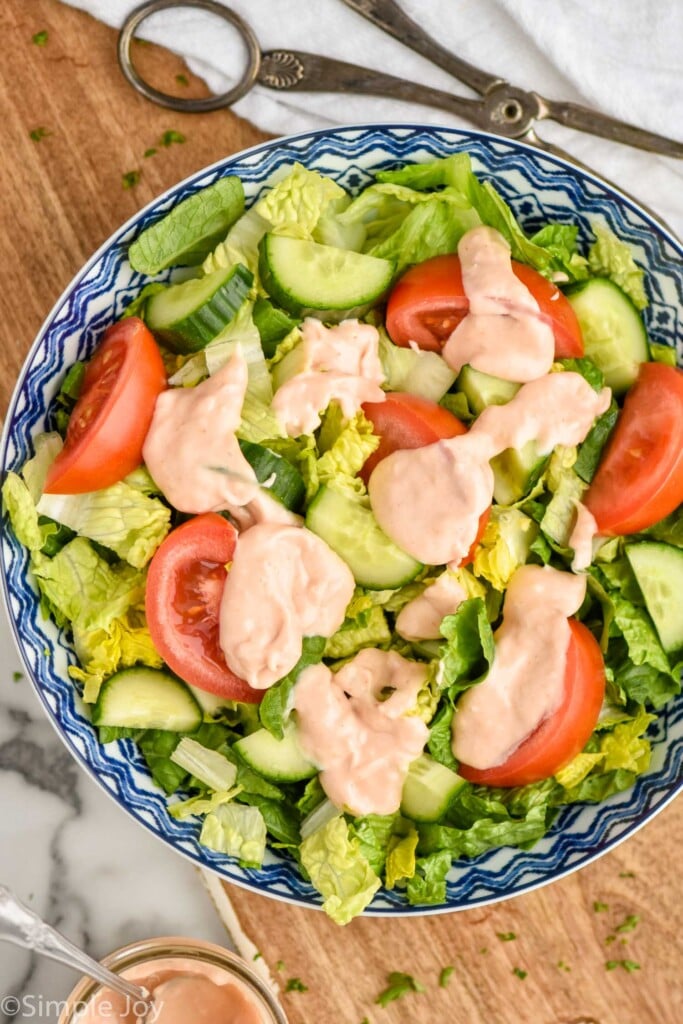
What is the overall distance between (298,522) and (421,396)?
46 centimetres

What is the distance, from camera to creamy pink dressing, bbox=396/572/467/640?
8.47 feet

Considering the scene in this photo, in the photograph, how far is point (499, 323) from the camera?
2.56m

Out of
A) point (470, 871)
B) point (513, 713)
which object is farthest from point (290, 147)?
point (470, 871)

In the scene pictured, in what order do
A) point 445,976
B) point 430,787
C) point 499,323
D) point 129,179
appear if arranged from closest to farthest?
point 499,323 → point 430,787 → point 129,179 → point 445,976

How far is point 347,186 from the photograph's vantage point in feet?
8.95

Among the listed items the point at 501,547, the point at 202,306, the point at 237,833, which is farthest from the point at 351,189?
the point at 237,833

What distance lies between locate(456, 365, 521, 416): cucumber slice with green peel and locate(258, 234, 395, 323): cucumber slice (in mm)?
319

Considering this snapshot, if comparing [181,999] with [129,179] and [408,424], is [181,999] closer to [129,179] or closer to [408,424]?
[408,424]

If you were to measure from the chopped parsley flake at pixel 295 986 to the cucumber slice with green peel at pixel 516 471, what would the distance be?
154cm

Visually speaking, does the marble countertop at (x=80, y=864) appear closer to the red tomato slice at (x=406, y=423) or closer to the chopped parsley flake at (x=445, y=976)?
the chopped parsley flake at (x=445, y=976)

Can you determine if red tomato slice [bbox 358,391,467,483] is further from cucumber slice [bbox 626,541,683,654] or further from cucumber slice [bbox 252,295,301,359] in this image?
cucumber slice [bbox 626,541,683,654]

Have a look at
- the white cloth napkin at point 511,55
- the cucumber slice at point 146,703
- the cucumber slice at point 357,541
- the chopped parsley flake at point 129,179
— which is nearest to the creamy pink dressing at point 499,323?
the cucumber slice at point 357,541

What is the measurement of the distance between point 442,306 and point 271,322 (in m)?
0.44

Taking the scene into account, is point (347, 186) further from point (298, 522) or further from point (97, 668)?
point (97, 668)
